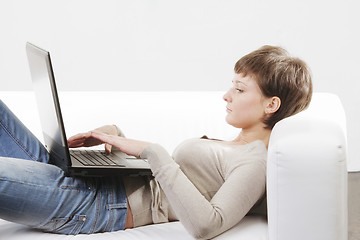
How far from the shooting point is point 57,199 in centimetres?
148

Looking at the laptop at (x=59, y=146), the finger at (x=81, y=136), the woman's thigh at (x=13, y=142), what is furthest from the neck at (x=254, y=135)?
the woman's thigh at (x=13, y=142)

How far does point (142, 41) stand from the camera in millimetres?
3191

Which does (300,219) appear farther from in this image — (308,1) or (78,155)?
(308,1)

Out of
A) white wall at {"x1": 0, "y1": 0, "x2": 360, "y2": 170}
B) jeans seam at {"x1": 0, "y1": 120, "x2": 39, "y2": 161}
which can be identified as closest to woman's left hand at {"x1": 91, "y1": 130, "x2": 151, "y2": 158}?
jeans seam at {"x1": 0, "y1": 120, "x2": 39, "y2": 161}

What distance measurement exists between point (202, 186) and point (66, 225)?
0.40m

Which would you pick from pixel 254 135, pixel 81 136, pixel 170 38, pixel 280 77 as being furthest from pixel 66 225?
pixel 170 38

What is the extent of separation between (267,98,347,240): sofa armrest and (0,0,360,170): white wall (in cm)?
199

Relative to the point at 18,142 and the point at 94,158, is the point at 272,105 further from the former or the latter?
the point at 18,142

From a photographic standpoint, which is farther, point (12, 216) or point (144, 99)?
point (144, 99)

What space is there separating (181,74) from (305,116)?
1.92 meters

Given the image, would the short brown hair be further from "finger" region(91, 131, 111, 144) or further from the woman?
"finger" region(91, 131, 111, 144)

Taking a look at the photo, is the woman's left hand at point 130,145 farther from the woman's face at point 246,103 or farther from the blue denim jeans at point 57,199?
the woman's face at point 246,103

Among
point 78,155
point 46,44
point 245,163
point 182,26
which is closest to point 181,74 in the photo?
point 182,26

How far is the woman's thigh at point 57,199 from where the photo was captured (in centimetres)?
143
